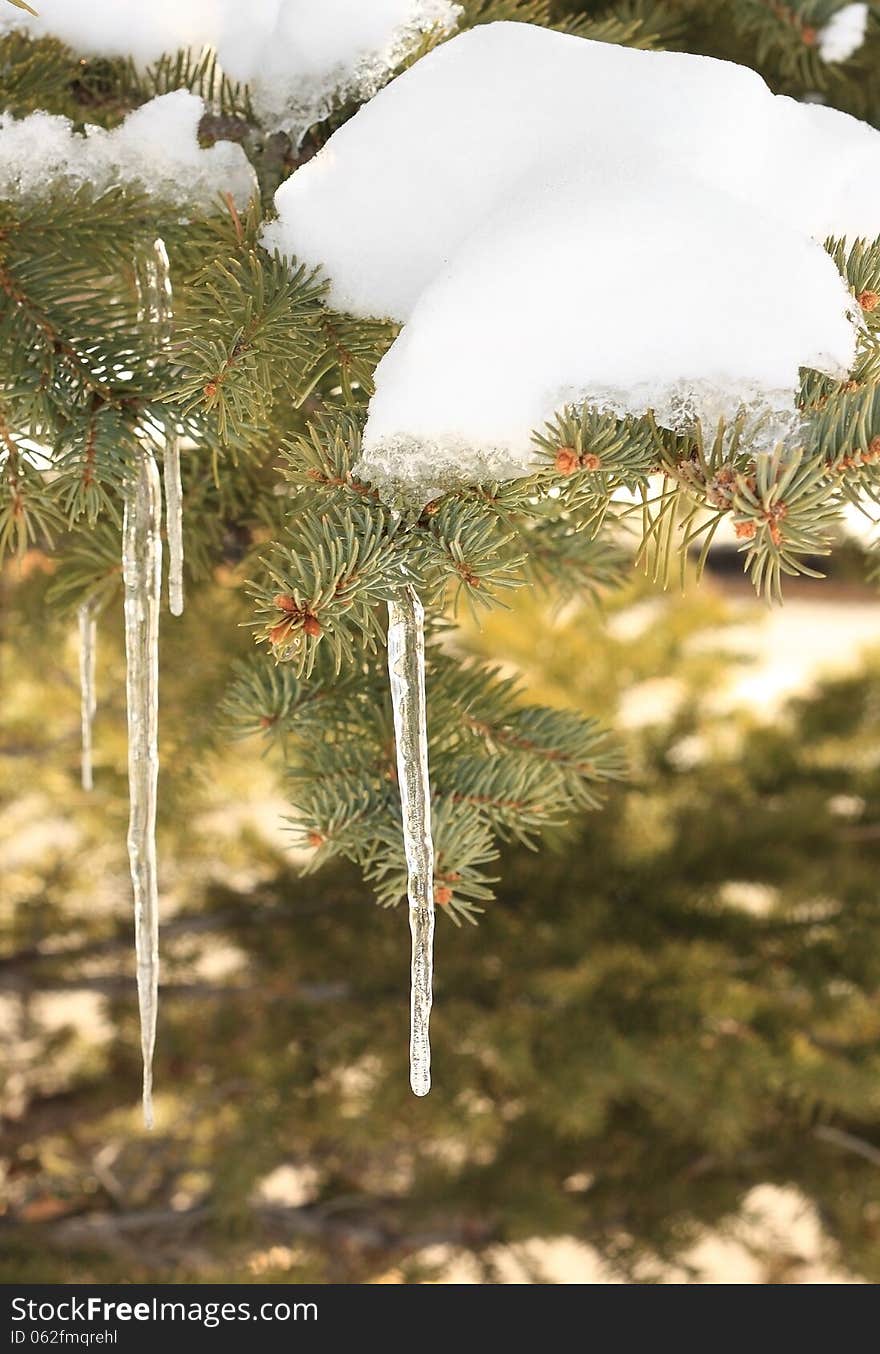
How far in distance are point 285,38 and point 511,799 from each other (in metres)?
0.37

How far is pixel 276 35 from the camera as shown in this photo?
0.50 m

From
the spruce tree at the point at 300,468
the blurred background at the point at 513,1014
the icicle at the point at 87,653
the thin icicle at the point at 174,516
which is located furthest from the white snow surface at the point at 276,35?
the blurred background at the point at 513,1014

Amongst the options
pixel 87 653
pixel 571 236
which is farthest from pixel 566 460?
pixel 87 653

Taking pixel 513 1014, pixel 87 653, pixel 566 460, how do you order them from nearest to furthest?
pixel 566 460 → pixel 87 653 → pixel 513 1014

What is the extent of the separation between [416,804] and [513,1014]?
0.82m

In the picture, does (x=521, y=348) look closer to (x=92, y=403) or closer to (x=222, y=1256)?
(x=92, y=403)

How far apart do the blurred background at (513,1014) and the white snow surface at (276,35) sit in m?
0.65

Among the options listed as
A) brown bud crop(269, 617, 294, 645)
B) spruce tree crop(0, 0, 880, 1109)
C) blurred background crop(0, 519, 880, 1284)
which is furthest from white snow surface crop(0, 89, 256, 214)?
blurred background crop(0, 519, 880, 1284)

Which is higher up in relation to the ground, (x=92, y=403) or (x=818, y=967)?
(x=92, y=403)

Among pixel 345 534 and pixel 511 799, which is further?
Answer: pixel 511 799

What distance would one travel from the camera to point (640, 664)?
1.32m

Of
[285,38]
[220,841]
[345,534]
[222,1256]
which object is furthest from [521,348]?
[222,1256]

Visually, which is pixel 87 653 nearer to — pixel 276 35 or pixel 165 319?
pixel 165 319
